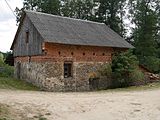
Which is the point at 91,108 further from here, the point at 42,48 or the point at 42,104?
the point at 42,48

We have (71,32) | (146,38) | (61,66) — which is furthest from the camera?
(146,38)

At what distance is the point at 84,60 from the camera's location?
104 feet

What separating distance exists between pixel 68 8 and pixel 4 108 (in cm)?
3738

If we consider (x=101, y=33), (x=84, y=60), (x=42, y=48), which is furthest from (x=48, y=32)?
(x=101, y=33)

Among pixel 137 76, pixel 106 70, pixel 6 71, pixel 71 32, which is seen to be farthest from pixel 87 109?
pixel 6 71

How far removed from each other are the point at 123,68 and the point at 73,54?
17.2 feet

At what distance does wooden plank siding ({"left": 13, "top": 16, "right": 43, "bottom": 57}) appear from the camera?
29453mm

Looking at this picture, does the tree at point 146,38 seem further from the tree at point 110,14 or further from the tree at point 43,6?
the tree at point 43,6

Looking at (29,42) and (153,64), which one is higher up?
(29,42)

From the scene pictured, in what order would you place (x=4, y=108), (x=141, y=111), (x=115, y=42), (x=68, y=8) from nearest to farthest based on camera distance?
(x=4, y=108), (x=141, y=111), (x=115, y=42), (x=68, y=8)

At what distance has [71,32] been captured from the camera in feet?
104

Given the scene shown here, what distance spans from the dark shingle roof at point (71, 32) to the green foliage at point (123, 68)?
5.49ft

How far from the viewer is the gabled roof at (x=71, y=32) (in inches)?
1160

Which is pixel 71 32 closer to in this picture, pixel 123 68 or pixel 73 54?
pixel 73 54
